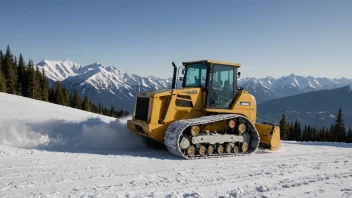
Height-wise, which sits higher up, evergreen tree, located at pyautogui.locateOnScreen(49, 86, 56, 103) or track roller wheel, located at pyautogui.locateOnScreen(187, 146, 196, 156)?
evergreen tree, located at pyautogui.locateOnScreen(49, 86, 56, 103)

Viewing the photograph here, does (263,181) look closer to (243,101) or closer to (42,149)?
(243,101)

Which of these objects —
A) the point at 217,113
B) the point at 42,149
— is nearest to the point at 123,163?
the point at 42,149

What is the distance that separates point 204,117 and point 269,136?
303cm

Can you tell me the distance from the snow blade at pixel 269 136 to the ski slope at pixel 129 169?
0.39 meters

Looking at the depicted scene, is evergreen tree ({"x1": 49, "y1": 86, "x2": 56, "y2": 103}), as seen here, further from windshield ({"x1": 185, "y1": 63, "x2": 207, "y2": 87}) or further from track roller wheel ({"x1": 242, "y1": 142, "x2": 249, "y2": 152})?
track roller wheel ({"x1": 242, "y1": 142, "x2": 249, "y2": 152})

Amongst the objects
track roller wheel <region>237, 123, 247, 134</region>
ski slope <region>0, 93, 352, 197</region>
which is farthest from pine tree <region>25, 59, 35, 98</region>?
track roller wheel <region>237, 123, 247, 134</region>

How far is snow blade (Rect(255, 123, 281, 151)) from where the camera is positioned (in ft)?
39.9

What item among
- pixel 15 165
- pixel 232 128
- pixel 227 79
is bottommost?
pixel 15 165

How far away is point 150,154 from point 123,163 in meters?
1.93

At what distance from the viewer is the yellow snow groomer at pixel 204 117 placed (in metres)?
10.4

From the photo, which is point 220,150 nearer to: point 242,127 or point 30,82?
point 242,127

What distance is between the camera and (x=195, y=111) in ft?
37.7

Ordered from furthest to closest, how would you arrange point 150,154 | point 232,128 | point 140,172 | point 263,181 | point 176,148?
point 232,128, point 150,154, point 176,148, point 140,172, point 263,181

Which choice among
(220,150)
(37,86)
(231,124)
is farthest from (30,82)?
(220,150)
